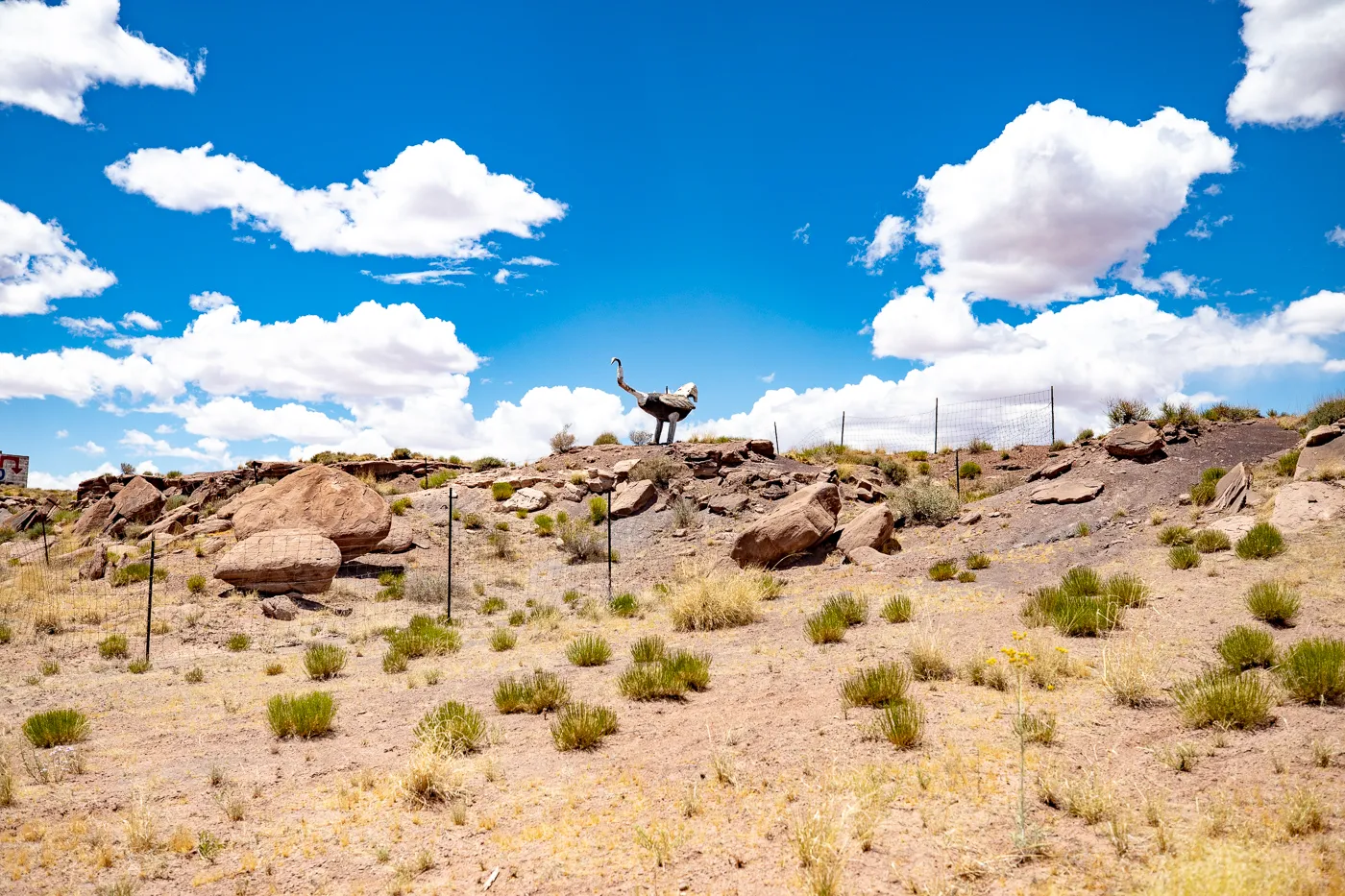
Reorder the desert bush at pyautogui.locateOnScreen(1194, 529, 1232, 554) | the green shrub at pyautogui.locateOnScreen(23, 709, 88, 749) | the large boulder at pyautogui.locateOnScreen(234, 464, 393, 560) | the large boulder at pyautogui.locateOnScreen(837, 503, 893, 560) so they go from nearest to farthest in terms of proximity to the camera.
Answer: the green shrub at pyautogui.locateOnScreen(23, 709, 88, 749)
the desert bush at pyautogui.locateOnScreen(1194, 529, 1232, 554)
the large boulder at pyautogui.locateOnScreen(837, 503, 893, 560)
the large boulder at pyautogui.locateOnScreen(234, 464, 393, 560)

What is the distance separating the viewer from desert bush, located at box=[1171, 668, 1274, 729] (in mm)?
6363

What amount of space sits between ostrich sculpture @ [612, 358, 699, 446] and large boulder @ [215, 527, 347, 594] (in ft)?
56.0

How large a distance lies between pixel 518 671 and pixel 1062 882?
8.42 meters

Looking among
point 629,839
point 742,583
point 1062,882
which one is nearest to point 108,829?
point 629,839

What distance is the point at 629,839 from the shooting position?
18.3ft

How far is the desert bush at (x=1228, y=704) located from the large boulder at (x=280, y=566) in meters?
17.9

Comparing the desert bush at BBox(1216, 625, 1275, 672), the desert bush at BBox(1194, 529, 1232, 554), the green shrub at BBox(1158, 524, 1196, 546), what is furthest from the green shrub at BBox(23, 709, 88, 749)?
the green shrub at BBox(1158, 524, 1196, 546)

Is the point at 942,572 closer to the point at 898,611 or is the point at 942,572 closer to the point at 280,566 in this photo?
the point at 898,611

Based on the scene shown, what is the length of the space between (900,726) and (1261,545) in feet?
34.2

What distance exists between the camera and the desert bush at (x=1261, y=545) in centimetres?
1309

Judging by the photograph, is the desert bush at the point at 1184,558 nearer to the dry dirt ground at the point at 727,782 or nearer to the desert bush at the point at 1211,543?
the desert bush at the point at 1211,543

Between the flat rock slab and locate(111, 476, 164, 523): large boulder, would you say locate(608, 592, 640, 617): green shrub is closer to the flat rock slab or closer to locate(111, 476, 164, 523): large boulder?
the flat rock slab

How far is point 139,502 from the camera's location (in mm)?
31516

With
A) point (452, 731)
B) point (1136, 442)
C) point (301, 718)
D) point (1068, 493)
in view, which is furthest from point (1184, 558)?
point (301, 718)
